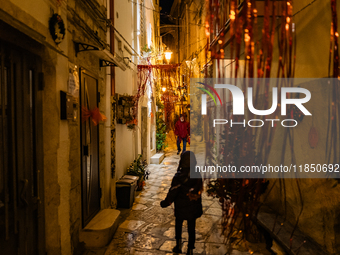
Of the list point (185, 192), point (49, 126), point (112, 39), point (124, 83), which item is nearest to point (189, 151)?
point (185, 192)

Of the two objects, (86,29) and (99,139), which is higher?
(86,29)

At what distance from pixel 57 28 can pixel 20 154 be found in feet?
6.47

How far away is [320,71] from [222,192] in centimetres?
291

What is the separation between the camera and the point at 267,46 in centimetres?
142

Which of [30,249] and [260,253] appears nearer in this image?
[30,249]

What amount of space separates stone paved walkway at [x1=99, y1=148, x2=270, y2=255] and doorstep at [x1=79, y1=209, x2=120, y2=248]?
155mm

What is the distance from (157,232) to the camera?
501 cm

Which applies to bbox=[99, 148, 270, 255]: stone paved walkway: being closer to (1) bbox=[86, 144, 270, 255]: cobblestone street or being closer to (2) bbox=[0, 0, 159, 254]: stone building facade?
(1) bbox=[86, 144, 270, 255]: cobblestone street

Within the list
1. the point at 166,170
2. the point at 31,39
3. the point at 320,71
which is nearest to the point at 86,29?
the point at 31,39

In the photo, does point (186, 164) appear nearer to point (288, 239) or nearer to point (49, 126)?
point (288, 239)

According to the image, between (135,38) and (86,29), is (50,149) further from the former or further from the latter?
(135,38)

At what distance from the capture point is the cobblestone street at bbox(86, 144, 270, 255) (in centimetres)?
429

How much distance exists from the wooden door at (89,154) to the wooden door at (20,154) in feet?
4.50

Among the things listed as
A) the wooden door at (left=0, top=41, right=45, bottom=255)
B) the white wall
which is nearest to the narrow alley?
the wooden door at (left=0, top=41, right=45, bottom=255)
